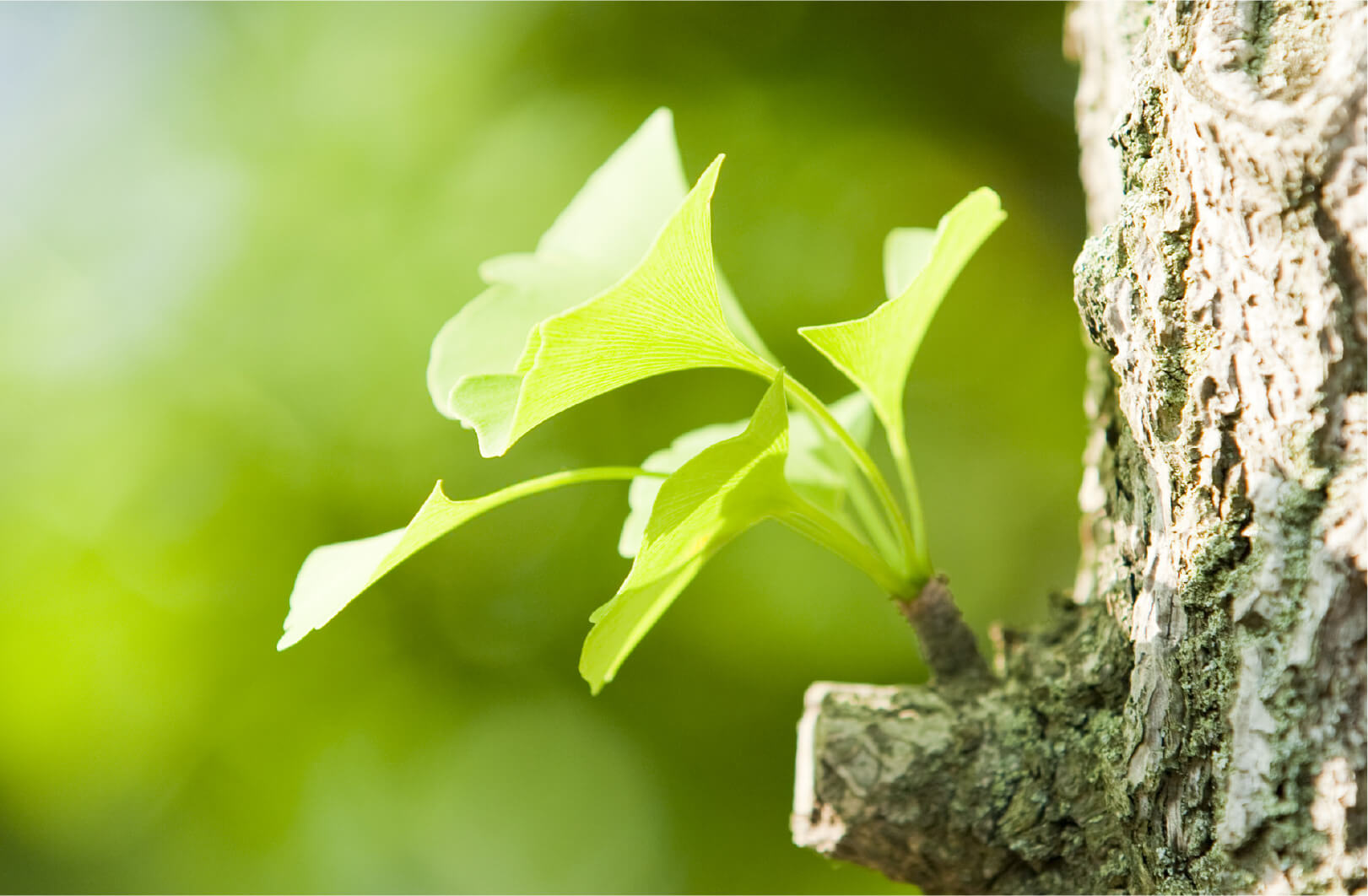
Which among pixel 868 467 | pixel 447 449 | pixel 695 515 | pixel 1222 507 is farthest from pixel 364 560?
pixel 447 449

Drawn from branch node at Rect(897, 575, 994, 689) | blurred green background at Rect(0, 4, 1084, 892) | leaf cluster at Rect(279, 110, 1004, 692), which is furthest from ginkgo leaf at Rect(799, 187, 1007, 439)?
blurred green background at Rect(0, 4, 1084, 892)

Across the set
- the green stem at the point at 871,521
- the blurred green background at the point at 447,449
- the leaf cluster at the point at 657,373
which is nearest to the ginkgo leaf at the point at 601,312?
the leaf cluster at the point at 657,373

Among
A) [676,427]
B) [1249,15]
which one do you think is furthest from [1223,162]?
[676,427]

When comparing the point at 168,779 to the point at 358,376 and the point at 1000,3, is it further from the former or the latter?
the point at 1000,3

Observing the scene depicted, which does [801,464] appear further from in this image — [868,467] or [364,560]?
[364,560]

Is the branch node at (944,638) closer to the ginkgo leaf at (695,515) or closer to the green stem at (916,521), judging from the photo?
the green stem at (916,521)
